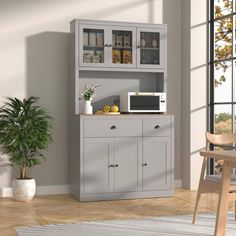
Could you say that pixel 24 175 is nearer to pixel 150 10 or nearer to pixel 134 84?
pixel 134 84

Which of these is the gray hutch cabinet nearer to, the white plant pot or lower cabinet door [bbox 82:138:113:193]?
lower cabinet door [bbox 82:138:113:193]

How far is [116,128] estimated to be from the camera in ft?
19.2

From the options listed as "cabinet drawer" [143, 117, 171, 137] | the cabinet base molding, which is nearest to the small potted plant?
"cabinet drawer" [143, 117, 171, 137]

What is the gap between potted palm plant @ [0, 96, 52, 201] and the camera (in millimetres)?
5652

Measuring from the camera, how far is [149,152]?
6.03m

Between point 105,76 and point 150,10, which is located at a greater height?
point 150,10

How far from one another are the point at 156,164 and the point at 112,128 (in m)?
0.77

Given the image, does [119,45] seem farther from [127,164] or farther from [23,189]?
[23,189]

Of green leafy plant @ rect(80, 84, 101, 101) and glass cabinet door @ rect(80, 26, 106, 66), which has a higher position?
glass cabinet door @ rect(80, 26, 106, 66)

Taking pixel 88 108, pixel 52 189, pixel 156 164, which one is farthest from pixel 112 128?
pixel 52 189

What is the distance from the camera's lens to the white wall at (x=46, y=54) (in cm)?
606

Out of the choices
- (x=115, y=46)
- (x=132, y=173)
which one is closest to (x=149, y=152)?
(x=132, y=173)

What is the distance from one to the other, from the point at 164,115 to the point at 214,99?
95 cm

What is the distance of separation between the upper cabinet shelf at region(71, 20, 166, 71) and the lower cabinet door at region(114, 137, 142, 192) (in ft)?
3.26
